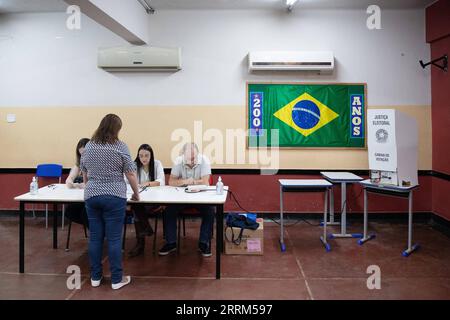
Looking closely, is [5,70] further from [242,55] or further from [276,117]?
[276,117]

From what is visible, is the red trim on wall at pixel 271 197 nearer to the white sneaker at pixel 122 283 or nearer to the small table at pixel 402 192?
the small table at pixel 402 192

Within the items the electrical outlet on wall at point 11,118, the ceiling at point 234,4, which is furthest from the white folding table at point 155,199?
the ceiling at point 234,4

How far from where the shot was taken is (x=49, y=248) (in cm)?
406

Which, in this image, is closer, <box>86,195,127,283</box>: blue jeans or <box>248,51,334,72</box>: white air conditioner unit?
<box>86,195,127,283</box>: blue jeans

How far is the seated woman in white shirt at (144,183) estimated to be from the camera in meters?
3.85

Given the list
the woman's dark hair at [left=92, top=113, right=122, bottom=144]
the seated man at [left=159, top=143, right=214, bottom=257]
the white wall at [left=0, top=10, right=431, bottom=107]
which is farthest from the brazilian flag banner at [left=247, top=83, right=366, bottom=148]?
the woman's dark hair at [left=92, top=113, right=122, bottom=144]

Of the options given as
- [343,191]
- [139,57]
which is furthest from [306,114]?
[139,57]

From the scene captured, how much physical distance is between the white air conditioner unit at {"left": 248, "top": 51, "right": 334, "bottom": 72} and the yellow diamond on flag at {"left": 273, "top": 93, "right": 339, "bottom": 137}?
0.43 metres

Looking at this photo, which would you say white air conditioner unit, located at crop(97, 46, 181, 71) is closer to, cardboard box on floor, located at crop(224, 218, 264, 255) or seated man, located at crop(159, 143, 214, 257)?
seated man, located at crop(159, 143, 214, 257)

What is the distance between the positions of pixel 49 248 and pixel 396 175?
398cm

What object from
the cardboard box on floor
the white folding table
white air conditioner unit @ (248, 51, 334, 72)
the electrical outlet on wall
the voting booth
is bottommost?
the cardboard box on floor

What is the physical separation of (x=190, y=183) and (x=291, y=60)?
2.30m

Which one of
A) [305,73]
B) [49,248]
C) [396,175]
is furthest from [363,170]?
[49,248]

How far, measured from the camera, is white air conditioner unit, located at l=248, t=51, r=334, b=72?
4930mm
